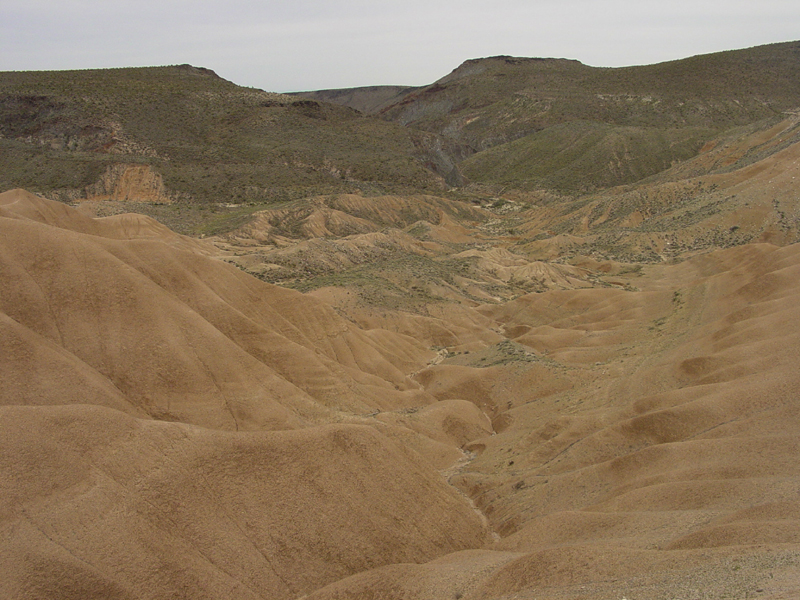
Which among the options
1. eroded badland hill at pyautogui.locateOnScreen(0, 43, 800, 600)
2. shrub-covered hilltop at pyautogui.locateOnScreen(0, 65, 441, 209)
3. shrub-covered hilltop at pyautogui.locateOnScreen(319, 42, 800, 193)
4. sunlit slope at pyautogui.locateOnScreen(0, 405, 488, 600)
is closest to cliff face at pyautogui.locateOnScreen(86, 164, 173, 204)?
shrub-covered hilltop at pyautogui.locateOnScreen(0, 65, 441, 209)

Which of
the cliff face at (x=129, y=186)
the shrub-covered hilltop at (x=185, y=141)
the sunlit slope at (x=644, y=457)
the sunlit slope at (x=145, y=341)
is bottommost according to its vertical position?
the sunlit slope at (x=644, y=457)

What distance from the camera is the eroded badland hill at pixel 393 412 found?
13.3m

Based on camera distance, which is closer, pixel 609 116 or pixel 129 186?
pixel 129 186

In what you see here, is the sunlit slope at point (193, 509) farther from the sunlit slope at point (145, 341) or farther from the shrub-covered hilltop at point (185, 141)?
the shrub-covered hilltop at point (185, 141)

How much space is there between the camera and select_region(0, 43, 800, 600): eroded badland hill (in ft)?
43.6

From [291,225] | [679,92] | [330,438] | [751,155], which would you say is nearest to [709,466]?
[330,438]

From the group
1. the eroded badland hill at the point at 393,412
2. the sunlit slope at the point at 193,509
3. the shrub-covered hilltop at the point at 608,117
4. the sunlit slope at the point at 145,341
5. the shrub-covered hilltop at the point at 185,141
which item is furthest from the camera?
the shrub-covered hilltop at the point at 608,117

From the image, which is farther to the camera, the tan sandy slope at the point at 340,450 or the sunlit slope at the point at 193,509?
the tan sandy slope at the point at 340,450

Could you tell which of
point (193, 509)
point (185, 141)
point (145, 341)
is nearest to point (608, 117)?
point (185, 141)

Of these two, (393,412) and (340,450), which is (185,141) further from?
(340,450)

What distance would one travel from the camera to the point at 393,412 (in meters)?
27.0

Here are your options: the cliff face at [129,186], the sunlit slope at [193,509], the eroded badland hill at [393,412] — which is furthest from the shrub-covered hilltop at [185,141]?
the sunlit slope at [193,509]

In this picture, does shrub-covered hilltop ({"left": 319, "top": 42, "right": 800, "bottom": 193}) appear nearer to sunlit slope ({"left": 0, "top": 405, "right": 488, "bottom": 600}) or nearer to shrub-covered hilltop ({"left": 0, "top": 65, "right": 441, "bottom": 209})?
shrub-covered hilltop ({"left": 0, "top": 65, "right": 441, "bottom": 209})

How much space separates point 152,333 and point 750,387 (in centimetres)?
1961
